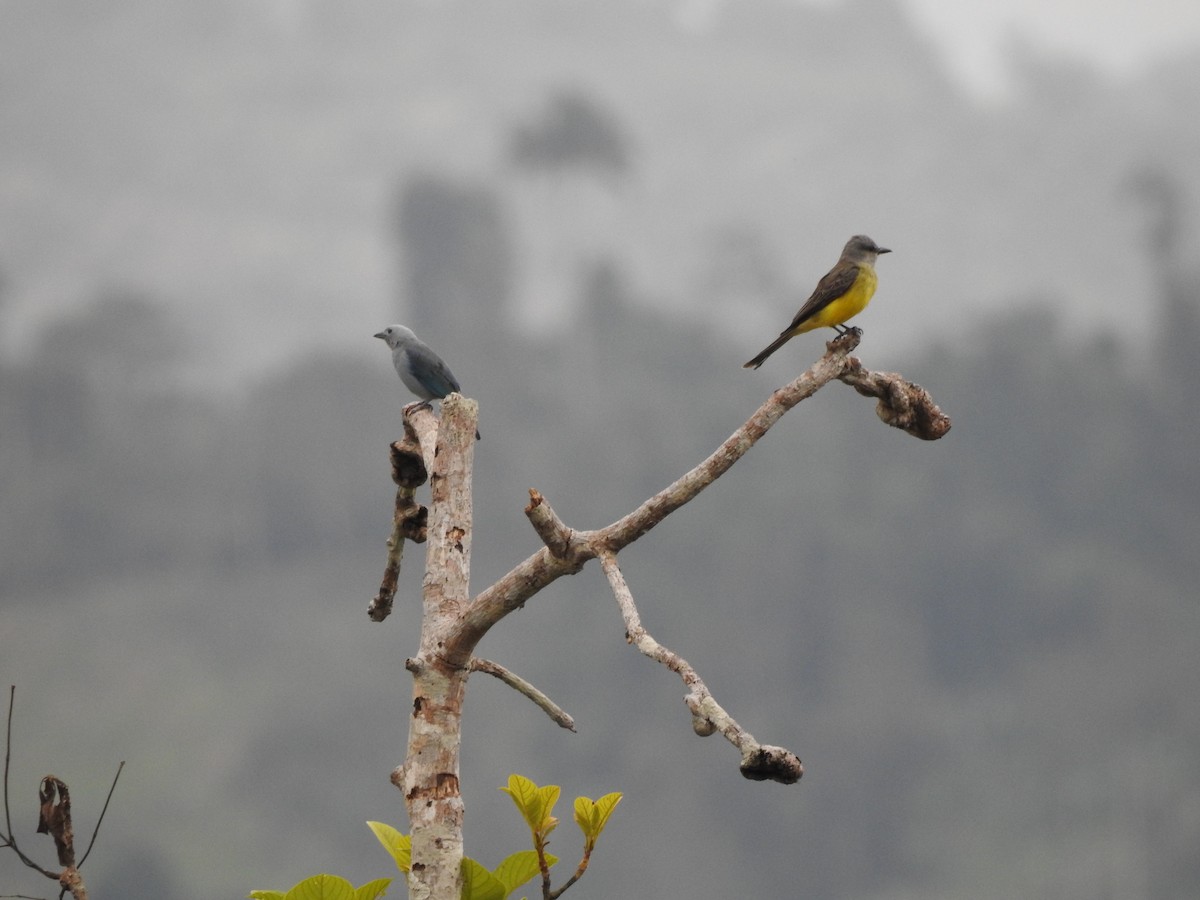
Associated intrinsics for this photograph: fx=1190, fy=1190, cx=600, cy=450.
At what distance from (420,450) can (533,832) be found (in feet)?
9.74

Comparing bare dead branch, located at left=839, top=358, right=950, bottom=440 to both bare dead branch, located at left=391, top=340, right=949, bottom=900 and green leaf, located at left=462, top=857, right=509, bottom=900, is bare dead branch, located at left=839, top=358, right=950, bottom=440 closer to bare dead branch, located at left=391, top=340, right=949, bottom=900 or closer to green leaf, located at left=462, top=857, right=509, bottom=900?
bare dead branch, located at left=391, top=340, right=949, bottom=900

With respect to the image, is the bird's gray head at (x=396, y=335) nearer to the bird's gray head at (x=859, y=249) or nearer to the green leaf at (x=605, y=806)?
the bird's gray head at (x=859, y=249)

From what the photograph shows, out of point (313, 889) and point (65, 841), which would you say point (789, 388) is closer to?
point (313, 889)

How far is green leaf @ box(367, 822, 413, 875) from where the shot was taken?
6.62 meters

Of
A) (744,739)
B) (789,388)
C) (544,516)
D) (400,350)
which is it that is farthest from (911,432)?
(400,350)

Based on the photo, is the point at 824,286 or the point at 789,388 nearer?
the point at 789,388

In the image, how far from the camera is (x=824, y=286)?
9188 millimetres

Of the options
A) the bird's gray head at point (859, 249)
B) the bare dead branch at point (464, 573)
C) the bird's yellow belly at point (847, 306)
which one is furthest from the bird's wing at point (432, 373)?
the bird's gray head at point (859, 249)

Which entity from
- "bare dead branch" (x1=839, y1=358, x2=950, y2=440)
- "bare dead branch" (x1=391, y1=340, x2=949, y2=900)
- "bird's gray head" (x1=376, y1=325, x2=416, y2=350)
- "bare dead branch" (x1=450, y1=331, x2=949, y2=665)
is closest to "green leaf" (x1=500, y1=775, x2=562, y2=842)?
"bare dead branch" (x1=391, y1=340, x2=949, y2=900)

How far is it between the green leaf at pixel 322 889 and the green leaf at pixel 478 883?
60cm

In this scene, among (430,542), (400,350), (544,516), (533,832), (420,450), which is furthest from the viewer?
(400,350)

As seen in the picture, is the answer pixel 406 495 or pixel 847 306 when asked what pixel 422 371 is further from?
pixel 847 306

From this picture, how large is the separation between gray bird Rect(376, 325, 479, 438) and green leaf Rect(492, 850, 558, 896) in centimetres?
450

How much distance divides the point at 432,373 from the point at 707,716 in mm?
5786
